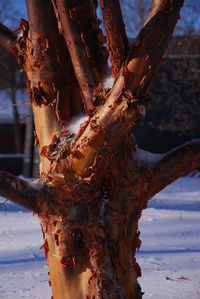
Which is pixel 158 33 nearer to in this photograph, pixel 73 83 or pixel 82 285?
pixel 73 83

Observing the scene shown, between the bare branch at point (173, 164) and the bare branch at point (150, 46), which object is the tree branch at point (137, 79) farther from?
the bare branch at point (173, 164)

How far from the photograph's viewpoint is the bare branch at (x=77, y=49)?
2461mm

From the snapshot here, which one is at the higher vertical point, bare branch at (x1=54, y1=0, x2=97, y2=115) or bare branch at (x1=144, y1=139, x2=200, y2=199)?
bare branch at (x1=54, y1=0, x2=97, y2=115)

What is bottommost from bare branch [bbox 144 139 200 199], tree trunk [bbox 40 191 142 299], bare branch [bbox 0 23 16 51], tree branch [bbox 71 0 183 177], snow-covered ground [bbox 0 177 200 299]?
snow-covered ground [bbox 0 177 200 299]

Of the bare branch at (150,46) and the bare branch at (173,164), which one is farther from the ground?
the bare branch at (150,46)

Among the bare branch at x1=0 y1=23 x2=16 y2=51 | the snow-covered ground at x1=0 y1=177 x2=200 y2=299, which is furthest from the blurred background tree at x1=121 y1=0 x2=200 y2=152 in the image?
the bare branch at x1=0 y1=23 x2=16 y2=51

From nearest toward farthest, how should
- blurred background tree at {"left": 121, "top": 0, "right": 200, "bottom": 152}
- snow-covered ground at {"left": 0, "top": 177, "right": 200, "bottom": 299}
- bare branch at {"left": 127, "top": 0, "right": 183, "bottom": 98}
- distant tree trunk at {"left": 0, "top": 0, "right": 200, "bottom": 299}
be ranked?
bare branch at {"left": 127, "top": 0, "right": 183, "bottom": 98} → distant tree trunk at {"left": 0, "top": 0, "right": 200, "bottom": 299} → snow-covered ground at {"left": 0, "top": 177, "right": 200, "bottom": 299} → blurred background tree at {"left": 121, "top": 0, "right": 200, "bottom": 152}

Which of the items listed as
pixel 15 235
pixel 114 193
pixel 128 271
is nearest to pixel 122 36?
pixel 114 193

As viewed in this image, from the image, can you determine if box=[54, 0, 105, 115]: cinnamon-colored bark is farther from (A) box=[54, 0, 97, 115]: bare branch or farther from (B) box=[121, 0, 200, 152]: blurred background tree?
(B) box=[121, 0, 200, 152]: blurred background tree

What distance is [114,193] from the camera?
2531 mm

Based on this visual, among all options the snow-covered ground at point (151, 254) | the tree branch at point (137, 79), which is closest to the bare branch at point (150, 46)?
the tree branch at point (137, 79)

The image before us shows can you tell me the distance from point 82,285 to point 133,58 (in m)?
1.15

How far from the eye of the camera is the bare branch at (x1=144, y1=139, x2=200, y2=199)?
2.50 m

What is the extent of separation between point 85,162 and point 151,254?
2.46m
